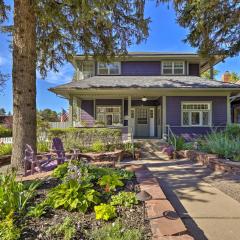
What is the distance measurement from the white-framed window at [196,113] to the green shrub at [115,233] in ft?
49.4

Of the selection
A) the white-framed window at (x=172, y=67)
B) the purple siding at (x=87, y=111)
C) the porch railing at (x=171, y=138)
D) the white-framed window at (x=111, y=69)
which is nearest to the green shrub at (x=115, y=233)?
the porch railing at (x=171, y=138)

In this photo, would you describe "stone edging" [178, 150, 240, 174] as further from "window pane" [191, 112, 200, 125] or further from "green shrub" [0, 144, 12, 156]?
"green shrub" [0, 144, 12, 156]

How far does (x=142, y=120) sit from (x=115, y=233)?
57.8ft

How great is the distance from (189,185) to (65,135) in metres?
7.79

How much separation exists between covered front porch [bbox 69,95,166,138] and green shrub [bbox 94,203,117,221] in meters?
14.0

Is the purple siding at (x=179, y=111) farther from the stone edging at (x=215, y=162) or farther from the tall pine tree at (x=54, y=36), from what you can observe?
the tall pine tree at (x=54, y=36)

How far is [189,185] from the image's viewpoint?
675 cm

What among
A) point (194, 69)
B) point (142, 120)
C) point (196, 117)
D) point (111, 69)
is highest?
point (194, 69)

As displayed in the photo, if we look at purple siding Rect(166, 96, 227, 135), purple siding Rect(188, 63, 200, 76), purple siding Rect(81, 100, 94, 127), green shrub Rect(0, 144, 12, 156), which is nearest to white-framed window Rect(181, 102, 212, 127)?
purple siding Rect(166, 96, 227, 135)

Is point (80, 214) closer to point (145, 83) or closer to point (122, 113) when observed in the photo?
point (145, 83)

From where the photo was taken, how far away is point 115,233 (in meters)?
3.07

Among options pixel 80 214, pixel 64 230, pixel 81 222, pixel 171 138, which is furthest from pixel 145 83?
pixel 64 230

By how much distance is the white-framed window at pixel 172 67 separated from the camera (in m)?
20.2

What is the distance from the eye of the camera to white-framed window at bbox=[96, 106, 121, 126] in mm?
19375
